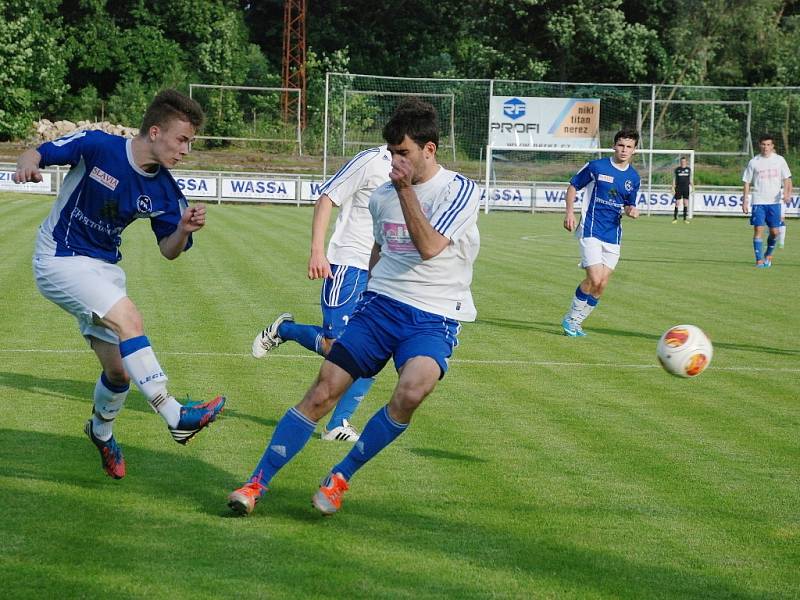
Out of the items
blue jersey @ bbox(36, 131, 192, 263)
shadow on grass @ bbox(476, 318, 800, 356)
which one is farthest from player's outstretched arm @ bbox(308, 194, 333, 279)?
shadow on grass @ bbox(476, 318, 800, 356)

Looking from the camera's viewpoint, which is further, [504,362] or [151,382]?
[504,362]

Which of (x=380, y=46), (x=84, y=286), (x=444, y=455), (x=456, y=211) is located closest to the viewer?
(x=456, y=211)

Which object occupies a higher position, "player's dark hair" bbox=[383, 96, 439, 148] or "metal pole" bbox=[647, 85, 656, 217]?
"player's dark hair" bbox=[383, 96, 439, 148]

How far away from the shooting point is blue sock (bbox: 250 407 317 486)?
5574 mm

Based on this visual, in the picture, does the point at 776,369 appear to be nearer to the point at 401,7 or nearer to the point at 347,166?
the point at 347,166

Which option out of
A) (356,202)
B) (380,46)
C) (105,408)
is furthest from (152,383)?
(380,46)

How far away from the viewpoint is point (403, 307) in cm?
577

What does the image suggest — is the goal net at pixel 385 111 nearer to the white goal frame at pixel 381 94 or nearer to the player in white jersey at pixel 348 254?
the white goal frame at pixel 381 94

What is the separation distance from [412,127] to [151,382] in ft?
5.97

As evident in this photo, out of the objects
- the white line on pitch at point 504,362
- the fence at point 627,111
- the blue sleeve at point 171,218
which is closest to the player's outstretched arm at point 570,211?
the white line on pitch at point 504,362

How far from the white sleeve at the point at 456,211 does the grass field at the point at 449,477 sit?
139 centimetres

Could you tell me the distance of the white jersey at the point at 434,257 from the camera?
5770mm

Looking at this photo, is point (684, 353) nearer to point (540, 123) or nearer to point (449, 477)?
point (449, 477)

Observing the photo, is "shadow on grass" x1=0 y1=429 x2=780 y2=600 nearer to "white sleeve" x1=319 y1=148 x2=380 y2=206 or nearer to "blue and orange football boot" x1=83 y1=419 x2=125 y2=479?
"blue and orange football boot" x1=83 y1=419 x2=125 y2=479
